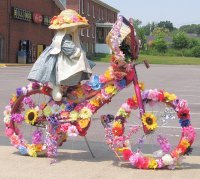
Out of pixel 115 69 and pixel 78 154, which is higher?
pixel 115 69

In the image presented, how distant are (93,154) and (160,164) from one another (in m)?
1.28

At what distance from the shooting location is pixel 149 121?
6.64m

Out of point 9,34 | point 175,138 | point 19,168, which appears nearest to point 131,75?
point 19,168

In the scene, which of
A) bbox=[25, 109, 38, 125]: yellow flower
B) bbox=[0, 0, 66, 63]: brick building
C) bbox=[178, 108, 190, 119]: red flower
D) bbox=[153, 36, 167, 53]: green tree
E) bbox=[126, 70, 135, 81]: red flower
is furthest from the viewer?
bbox=[153, 36, 167, 53]: green tree

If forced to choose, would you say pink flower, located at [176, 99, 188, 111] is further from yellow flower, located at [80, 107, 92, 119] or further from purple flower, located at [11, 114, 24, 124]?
purple flower, located at [11, 114, 24, 124]

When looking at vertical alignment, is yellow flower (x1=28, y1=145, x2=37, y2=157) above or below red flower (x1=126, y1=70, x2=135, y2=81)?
below

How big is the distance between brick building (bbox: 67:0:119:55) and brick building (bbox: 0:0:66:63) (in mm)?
15415

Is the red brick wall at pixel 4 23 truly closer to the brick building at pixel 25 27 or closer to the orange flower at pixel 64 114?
the brick building at pixel 25 27

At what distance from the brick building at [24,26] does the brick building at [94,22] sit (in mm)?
15415

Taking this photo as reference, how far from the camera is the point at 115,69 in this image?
6863mm

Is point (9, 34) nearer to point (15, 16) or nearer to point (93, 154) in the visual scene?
point (15, 16)

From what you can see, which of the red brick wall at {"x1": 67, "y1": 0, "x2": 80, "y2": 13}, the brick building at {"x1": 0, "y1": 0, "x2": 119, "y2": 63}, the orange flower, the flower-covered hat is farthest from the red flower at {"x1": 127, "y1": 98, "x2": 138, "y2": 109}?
the red brick wall at {"x1": 67, "y1": 0, "x2": 80, "y2": 13}

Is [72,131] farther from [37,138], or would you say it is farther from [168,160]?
[168,160]

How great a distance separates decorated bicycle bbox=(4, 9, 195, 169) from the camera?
6.65m
